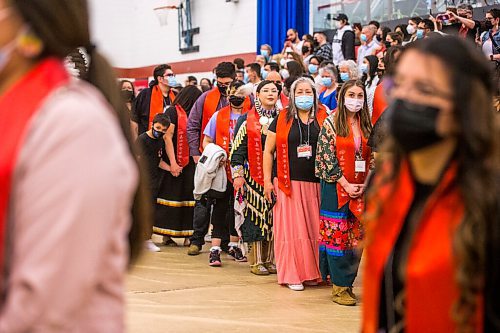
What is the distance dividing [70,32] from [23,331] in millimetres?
580

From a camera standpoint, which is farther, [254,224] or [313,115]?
[254,224]

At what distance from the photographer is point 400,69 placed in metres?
1.95

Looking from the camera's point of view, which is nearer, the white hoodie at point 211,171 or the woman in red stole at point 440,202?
the woman in red stole at point 440,202

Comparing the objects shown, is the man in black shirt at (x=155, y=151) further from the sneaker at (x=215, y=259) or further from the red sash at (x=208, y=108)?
the sneaker at (x=215, y=259)

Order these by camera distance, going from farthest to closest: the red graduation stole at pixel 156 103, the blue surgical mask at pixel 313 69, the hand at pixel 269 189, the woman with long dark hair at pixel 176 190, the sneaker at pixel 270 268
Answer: the blue surgical mask at pixel 313 69 < the red graduation stole at pixel 156 103 < the woman with long dark hair at pixel 176 190 < the sneaker at pixel 270 268 < the hand at pixel 269 189

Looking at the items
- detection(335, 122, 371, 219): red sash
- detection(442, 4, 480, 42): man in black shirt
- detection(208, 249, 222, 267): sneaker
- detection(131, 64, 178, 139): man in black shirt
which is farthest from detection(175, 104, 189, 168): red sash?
detection(442, 4, 480, 42): man in black shirt

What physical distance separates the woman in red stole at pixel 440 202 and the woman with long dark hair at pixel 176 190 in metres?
6.19

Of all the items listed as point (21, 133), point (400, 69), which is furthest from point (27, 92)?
point (400, 69)

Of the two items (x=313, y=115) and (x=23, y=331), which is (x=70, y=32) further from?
(x=313, y=115)

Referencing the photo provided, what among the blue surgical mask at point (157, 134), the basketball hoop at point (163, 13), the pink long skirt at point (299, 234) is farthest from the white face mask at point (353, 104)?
the basketball hoop at point (163, 13)

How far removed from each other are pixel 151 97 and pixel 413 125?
7.41 m

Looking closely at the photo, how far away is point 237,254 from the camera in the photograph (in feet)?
24.8

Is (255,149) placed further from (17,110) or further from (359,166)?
(17,110)

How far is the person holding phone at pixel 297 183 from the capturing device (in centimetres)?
623
